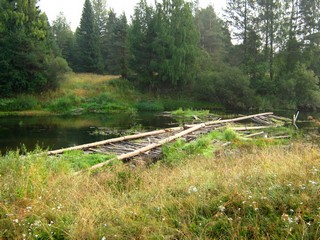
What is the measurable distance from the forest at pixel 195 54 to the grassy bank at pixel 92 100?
157cm

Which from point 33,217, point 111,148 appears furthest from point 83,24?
point 33,217

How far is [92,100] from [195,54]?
1410 cm

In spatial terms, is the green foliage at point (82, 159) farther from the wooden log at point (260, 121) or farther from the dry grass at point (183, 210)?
the wooden log at point (260, 121)

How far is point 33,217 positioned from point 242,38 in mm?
43848

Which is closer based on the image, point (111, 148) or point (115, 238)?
point (115, 238)

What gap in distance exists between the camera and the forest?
1233 inches

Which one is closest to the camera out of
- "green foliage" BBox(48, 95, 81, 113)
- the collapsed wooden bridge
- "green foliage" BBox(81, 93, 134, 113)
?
the collapsed wooden bridge

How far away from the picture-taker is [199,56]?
3847 centimetres

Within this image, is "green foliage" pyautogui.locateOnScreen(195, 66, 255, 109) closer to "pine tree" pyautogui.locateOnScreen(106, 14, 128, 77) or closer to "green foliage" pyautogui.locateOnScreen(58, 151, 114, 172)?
"pine tree" pyautogui.locateOnScreen(106, 14, 128, 77)

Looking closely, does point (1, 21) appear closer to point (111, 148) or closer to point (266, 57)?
point (111, 148)

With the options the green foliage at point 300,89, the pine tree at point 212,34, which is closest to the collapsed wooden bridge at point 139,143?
the green foliage at point 300,89

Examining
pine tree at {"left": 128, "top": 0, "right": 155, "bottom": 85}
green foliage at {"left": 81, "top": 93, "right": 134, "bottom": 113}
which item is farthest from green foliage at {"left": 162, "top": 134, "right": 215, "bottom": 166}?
pine tree at {"left": 128, "top": 0, "right": 155, "bottom": 85}

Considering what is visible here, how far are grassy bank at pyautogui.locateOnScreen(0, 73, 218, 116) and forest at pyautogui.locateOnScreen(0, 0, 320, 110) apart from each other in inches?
61.7

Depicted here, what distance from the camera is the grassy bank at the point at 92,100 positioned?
97.2ft
